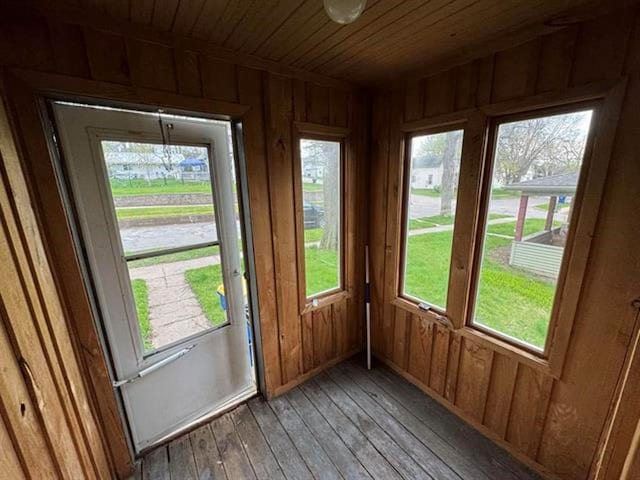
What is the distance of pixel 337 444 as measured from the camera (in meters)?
1.71

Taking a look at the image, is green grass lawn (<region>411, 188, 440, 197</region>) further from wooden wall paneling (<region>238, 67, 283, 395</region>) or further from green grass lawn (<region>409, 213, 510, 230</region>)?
wooden wall paneling (<region>238, 67, 283, 395</region>)

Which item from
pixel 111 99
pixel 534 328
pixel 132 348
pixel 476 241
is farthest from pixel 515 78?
pixel 132 348

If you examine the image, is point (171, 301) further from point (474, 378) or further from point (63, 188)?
point (474, 378)

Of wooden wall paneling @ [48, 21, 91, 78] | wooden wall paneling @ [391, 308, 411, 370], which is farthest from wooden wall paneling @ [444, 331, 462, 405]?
wooden wall paneling @ [48, 21, 91, 78]

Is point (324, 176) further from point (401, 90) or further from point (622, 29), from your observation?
point (622, 29)

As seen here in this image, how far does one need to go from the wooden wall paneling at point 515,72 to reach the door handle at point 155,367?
2398 millimetres

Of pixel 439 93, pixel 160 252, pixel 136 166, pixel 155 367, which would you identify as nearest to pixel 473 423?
pixel 155 367

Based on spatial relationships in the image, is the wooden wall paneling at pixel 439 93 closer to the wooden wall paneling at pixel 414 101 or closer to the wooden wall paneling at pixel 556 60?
the wooden wall paneling at pixel 414 101

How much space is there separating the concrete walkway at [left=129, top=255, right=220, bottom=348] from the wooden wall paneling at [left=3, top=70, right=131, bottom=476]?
26cm

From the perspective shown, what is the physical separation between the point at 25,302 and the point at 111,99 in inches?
37.1

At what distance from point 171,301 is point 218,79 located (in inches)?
53.2

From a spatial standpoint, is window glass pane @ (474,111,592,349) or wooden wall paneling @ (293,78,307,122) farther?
wooden wall paneling @ (293,78,307,122)

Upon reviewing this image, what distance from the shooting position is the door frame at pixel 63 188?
1.09 metres

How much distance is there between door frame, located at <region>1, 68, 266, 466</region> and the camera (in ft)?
3.59
